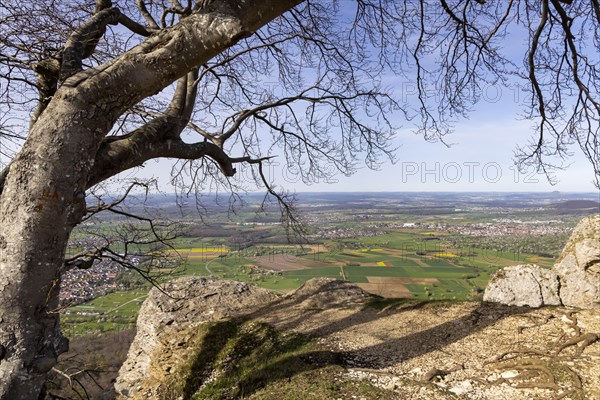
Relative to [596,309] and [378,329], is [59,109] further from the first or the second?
[596,309]

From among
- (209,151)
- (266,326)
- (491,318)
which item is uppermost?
(209,151)

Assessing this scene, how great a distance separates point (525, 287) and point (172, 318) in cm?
789

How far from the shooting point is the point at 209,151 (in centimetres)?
541

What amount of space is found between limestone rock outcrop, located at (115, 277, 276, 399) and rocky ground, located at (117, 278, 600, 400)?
1.2 inches

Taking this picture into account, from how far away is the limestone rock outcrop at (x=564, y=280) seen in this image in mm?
6297

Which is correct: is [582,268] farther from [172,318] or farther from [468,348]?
[172,318]

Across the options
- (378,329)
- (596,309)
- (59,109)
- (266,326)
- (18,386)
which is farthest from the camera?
(266,326)

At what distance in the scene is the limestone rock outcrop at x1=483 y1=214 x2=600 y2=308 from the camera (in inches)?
248

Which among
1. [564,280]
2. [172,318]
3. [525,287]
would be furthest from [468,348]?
[172,318]

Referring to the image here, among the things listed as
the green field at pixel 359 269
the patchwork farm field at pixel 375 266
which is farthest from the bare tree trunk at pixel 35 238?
the patchwork farm field at pixel 375 266

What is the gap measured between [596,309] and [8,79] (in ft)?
30.8

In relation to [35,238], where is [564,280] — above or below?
below

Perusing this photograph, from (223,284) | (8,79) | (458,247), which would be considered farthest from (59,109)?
(458,247)

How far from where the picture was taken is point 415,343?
220 inches
